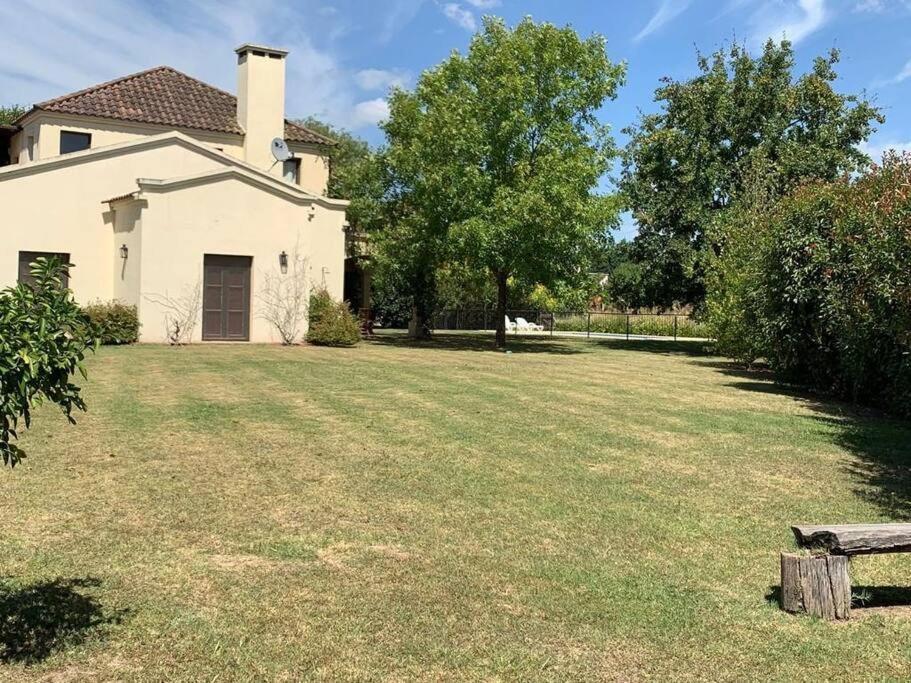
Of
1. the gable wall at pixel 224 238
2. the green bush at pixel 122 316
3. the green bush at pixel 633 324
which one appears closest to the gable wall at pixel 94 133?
the gable wall at pixel 224 238

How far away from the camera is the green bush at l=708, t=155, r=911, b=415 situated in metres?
11.6

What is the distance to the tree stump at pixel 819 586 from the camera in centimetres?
480

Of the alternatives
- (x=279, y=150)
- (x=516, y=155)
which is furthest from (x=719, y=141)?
(x=279, y=150)

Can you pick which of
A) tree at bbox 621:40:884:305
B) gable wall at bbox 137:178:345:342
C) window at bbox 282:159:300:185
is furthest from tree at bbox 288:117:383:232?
tree at bbox 621:40:884:305

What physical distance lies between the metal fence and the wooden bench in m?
42.2

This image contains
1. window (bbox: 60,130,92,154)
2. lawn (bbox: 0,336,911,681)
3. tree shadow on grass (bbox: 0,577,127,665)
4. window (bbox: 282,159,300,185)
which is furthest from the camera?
window (bbox: 282,159,300,185)

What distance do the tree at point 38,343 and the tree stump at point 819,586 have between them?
416cm

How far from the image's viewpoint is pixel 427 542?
587 centimetres

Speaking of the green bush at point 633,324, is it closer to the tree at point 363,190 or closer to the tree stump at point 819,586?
the tree at point 363,190

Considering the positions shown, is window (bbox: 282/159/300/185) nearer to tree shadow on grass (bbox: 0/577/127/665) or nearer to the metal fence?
the metal fence

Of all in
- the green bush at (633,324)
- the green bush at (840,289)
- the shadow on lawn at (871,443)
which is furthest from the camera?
the green bush at (633,324)

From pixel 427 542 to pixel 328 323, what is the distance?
748 inches

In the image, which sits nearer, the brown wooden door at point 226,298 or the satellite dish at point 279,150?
the brown wooden door at point 226,298

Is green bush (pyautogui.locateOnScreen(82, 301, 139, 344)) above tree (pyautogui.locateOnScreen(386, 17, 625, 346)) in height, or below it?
below
